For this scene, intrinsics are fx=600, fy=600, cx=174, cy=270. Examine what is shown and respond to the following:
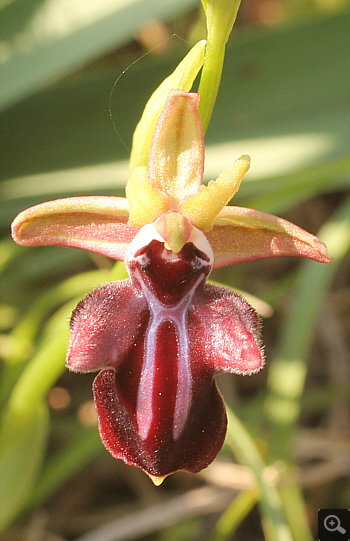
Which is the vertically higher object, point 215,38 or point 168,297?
point 215,38

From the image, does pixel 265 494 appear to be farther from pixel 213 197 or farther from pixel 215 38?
pixel 215 38

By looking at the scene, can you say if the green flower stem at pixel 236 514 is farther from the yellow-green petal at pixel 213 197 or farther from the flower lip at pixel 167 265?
the yellow-green petal at pixel 213 197

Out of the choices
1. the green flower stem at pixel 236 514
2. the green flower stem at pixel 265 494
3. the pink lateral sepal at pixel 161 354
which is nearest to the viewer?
the pink lateral sepal at pixel 161 354

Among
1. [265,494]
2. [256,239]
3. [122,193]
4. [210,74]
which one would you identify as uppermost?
[210,74]

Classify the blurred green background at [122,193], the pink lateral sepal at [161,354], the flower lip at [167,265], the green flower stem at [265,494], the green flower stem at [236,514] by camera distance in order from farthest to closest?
the green flower stem at [236,514] < the blurred green background at [122,193] < the green flower stem at [265,494] < the flower lip at [167,265] < the pink lateral sepal at [161,354]

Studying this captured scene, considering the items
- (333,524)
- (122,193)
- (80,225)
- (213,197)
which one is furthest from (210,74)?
(333,524)

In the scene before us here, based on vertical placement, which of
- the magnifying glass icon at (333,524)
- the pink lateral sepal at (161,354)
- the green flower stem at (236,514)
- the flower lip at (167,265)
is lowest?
the magnifying glass icon at (333,524)

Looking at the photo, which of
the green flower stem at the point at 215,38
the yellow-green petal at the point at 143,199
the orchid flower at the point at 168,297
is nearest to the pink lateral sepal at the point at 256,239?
the orchid flower at the point at 168,297
